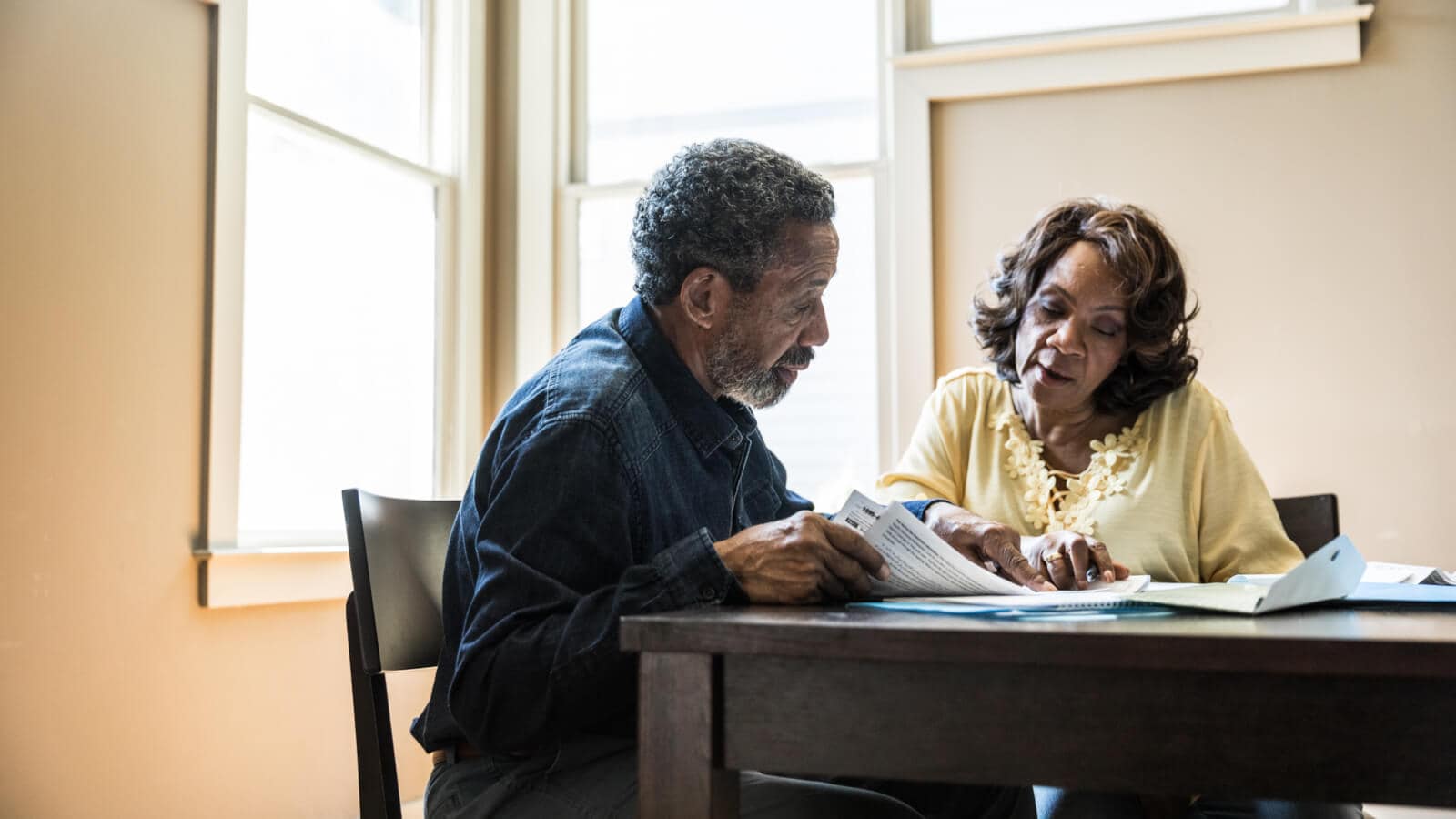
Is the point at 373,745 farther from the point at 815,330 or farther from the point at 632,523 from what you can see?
the point at 815,330

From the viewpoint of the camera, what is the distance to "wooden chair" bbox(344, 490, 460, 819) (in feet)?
4.38

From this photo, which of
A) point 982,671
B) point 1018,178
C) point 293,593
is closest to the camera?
point 982,671

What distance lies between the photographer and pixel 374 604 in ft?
4.37

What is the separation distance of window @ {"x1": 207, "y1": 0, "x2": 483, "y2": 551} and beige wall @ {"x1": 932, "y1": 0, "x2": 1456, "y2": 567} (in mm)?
1673

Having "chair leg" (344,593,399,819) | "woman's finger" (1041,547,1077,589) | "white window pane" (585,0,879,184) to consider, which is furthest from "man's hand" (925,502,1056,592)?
"white window pane" (585,0,879,184)

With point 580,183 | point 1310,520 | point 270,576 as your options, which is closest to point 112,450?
point 270,576

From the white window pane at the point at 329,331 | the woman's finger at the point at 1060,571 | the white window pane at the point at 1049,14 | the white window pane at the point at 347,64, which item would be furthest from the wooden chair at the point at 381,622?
the white window pane at the point at 1049,14

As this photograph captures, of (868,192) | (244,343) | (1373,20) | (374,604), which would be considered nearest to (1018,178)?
(868,192)

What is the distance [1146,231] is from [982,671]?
1.46 meters

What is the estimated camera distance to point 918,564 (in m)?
1.19

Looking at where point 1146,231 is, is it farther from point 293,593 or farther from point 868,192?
point 293,593

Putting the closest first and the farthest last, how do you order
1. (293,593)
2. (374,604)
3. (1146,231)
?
(374,604) → (1146,231) → (293,593)

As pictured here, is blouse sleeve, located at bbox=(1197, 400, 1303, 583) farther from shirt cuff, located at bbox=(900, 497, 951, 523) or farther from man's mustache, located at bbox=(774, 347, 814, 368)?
man's mustache, located at bbox=(774, 347, 814, 368)

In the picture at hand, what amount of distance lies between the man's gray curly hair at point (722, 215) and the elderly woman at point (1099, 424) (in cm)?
53
